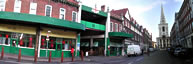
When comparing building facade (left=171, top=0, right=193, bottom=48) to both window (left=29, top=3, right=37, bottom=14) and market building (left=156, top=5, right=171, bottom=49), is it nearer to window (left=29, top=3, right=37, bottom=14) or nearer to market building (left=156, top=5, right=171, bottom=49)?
window (left=29, top=3, right=37, bottom=14)

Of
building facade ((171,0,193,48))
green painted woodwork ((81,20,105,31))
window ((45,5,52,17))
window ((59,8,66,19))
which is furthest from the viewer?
building facade ((171,0,193,48))

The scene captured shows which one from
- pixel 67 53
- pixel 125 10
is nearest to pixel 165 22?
pixel 125 10

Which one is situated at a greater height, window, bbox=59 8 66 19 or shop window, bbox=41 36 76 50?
window, bbox=59 8 66 19

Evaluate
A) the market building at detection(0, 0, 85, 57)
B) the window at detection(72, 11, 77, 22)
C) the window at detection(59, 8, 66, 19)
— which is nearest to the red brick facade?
the market building at detection(0, 0, 85, 57)

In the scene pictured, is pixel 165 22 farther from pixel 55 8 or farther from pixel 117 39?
pixel 55 8

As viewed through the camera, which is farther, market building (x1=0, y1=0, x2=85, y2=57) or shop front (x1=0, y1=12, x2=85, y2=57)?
market building (x1=0, y1=0, x2=85, y2=57)

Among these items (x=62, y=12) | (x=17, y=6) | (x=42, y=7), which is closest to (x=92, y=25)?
(x=62, y=12)

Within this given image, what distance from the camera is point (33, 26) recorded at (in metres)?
18.2

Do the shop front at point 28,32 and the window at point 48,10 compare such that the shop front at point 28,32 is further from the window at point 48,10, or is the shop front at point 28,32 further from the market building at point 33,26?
the window at point 48,10

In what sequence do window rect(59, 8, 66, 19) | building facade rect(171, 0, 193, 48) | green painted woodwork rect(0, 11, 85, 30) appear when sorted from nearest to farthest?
1. green painted woodwork rect(0, 11, 85, 30)
2. window rect(59, 8, 66, 19)
3. building facade rect(171, 0, 193, 48)

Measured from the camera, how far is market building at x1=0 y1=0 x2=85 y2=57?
16594 mm

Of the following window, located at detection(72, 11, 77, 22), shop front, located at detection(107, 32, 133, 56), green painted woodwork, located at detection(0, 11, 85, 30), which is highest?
window, located at detection(72, 11, 77, 22)

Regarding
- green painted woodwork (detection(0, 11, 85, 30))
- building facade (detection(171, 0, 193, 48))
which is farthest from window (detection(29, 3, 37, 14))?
building facade (detection(171, 0, 193, 48))

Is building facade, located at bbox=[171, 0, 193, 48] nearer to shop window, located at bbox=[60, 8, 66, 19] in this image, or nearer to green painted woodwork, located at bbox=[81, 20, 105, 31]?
green painted woodwork, located at bbox=[81, 20, 105, 31]
